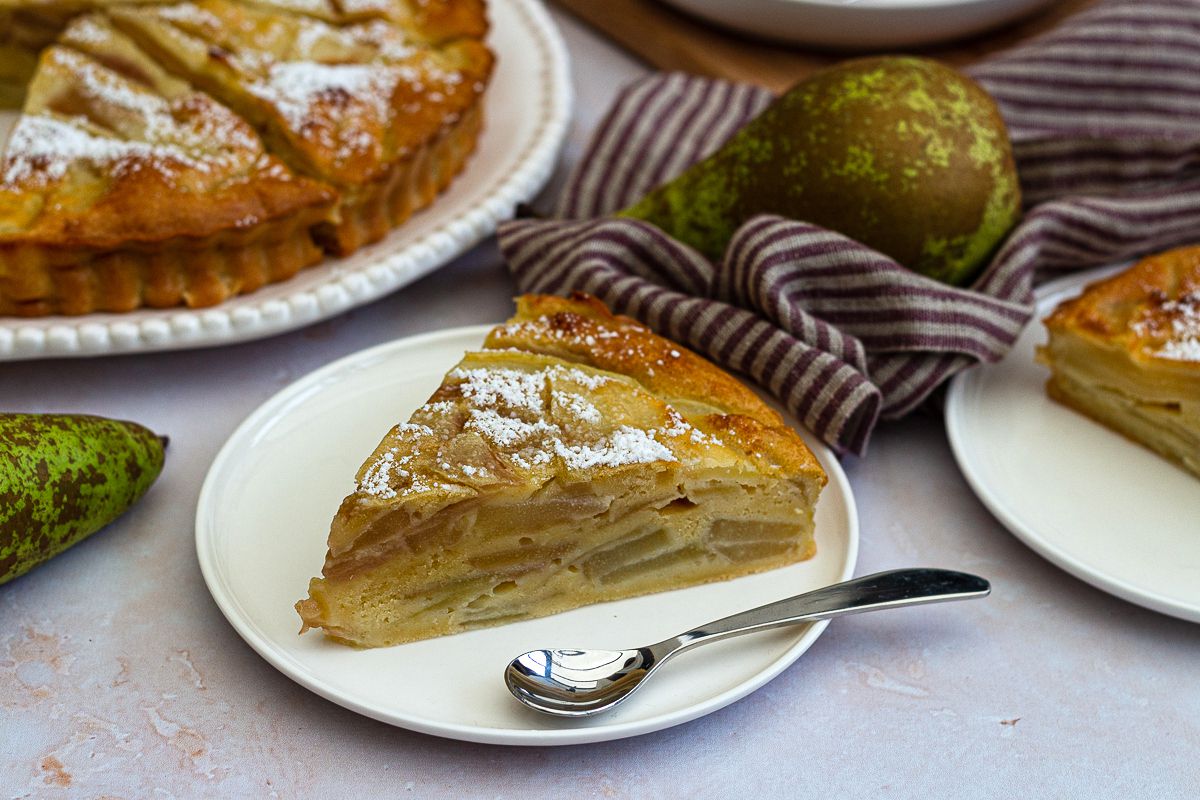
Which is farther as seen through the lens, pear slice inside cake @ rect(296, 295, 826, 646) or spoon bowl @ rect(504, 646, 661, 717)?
pear slice inside cake @ rect(296, 295, 826, 646)

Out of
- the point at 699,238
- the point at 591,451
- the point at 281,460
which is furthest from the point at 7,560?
the point at 699,238

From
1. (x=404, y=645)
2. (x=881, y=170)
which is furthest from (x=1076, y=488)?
(x=404, y=645)

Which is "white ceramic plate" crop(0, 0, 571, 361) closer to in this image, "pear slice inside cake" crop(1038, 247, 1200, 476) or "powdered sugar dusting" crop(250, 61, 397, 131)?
"powdered sugar dusting" crop(250, 61, 397, 131)

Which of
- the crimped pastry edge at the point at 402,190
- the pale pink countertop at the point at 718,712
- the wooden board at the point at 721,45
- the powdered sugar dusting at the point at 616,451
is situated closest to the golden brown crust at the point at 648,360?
the powdered sugar dusting at the point at 616,451

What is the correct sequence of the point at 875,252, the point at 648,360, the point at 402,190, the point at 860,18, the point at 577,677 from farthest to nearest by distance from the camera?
the point at 860,18 < the point at 402,190 < the point at 875,252 < the point at 648,360 < the point at 577,677

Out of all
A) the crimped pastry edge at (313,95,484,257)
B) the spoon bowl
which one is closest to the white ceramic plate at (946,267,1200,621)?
the spoon bowl

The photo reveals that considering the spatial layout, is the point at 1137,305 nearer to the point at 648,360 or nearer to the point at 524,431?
the point at 648,360

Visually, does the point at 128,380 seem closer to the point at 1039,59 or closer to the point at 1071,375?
Result: the point at 1071,375
